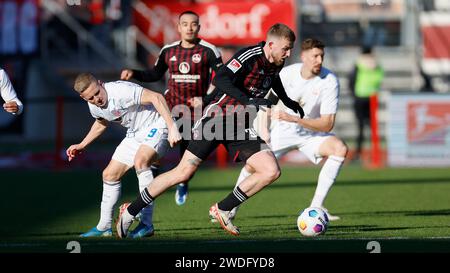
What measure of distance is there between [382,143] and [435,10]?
471cm

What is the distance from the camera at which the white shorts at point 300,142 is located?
1192 centimetres

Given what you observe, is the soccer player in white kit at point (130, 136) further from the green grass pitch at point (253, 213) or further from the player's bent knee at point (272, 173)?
the player's bent knee at point (272, 173)

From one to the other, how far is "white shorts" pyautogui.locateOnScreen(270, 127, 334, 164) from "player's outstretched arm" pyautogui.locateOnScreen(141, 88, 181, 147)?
267 centimetres

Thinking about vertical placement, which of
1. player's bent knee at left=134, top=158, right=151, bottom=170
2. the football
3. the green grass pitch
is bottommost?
the green grass pitch

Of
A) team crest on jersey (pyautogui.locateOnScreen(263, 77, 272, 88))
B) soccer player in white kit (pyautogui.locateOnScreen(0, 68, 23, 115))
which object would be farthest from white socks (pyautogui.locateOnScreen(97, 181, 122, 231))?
team crest on jersey (pyautogui.locateOnScreen(263, 77, 272, 88))

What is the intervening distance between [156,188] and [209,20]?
1645 cm

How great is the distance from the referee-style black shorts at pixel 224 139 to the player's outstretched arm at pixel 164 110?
1.24ft

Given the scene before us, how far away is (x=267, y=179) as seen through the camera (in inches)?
383

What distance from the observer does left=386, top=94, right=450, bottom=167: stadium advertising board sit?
19344mm

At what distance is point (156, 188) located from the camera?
9.69 meters

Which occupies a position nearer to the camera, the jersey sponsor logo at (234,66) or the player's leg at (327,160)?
the jersey sponsor logo at (234,66)

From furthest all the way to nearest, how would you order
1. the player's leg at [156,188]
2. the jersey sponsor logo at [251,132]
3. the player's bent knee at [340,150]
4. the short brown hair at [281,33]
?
the player's bent knee at [340,150] < the jersey sponsor logo at [251,132] < the player's leg at [156,188] < the short brown hair at [281,33]

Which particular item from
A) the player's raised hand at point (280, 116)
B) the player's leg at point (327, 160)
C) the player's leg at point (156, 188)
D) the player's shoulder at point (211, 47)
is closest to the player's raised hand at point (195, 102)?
the player's shoulder at point (211, 47)

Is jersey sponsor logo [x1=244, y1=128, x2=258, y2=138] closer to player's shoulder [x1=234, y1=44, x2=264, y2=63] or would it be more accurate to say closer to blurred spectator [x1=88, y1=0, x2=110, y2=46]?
player's shoulder [x1=234, y1=44, x2=264, y2=63]
